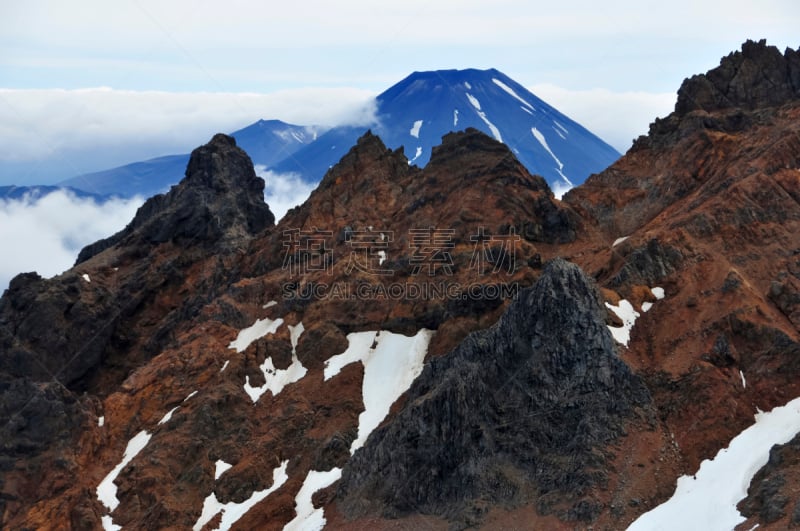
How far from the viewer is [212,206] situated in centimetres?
10056

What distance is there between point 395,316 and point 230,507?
2228cm

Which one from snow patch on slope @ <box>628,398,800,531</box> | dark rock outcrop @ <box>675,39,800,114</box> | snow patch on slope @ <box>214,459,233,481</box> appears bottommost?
snow patch on slope @ <box>214,459,233,481</box>

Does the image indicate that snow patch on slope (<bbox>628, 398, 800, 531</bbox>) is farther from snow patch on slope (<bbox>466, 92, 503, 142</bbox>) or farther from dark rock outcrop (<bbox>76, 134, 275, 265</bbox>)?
snow patch on slope (<bbox>466, 92, 503, 142</bbox>)

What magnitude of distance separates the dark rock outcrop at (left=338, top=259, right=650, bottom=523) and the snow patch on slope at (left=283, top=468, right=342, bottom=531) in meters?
2.41

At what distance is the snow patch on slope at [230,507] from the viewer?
54.8 metres

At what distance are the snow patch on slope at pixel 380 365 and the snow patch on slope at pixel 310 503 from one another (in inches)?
117

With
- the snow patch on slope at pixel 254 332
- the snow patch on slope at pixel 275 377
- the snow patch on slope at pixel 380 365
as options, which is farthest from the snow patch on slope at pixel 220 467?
the snow patch on slope at pixel 254 332

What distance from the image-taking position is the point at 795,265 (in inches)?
2238

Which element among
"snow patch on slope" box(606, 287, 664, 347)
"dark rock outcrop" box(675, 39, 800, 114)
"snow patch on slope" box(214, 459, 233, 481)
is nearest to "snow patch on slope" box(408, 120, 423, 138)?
"dark rock outcrop" box(675, 39, 800, 114)

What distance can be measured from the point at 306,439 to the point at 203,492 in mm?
9169

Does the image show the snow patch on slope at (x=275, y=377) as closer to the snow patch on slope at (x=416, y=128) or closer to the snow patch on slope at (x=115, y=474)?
the snow patch on slope at (x=115, y=474)

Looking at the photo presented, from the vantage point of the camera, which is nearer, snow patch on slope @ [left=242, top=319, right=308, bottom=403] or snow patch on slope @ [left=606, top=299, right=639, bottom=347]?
snow patch on slope @ [left=606, top=299, right=639, bottom=347]

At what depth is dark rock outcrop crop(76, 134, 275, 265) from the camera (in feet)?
323

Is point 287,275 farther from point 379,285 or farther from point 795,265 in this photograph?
point 795,265
